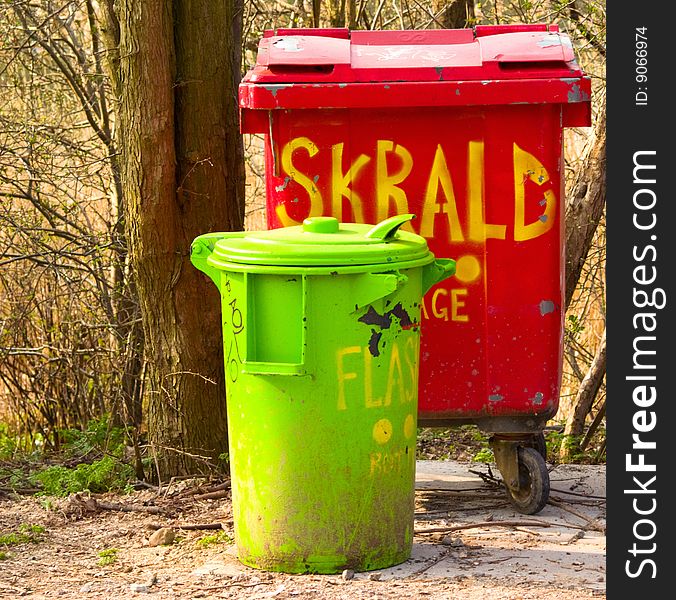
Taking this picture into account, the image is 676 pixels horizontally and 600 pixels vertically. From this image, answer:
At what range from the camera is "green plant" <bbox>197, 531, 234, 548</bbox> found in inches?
168

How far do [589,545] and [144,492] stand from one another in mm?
1974

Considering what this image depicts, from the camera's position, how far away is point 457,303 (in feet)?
14.3

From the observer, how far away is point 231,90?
4.96 metres

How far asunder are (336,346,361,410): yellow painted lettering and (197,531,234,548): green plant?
0.88m

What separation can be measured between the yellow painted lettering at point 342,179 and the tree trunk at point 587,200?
1.76 metres

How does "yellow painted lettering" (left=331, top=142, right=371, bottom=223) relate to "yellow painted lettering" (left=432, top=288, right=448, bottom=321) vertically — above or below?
above

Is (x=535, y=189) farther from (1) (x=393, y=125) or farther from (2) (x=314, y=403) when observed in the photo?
(2) (x=314, y=403)

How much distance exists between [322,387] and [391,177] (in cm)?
97

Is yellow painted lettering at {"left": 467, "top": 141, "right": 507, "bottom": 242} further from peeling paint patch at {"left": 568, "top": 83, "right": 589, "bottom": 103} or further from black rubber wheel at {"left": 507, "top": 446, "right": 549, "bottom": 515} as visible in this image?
black rubber wheel at {"left": 507, "top": 446, "right": 549, "bottom": 515}

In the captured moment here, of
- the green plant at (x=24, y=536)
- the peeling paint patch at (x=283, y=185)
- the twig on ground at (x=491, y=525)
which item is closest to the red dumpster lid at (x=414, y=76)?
the peeling paint patch at (x=283, y=185)

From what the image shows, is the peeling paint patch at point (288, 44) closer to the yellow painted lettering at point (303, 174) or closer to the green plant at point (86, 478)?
the yellow painted lettering at point (303, 174)

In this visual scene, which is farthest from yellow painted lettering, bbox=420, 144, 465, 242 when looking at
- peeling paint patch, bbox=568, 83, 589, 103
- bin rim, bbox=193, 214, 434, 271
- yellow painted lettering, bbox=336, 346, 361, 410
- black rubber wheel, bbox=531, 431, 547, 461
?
black rubber wheel, bbox=531, 431, 547, 461

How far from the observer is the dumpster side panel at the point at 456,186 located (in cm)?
426
